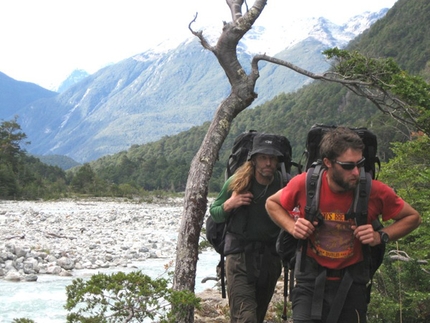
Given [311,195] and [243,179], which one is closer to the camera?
[311,195]

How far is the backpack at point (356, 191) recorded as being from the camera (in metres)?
3.30

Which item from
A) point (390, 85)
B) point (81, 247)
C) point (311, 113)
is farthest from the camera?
point (311, 113)

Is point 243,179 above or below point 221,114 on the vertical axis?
below

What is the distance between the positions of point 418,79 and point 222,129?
1.99 meters

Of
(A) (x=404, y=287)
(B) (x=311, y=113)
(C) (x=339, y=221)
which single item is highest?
(B) (x=311, y=113)

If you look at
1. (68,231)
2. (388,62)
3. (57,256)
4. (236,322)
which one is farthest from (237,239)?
(68,231)

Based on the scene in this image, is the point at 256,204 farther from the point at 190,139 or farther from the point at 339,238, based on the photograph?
the point at 190,139

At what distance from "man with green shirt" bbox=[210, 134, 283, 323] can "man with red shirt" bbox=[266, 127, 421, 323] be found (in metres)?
0.93

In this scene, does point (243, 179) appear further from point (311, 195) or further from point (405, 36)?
point (405, 36)

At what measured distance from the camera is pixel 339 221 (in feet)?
11.0

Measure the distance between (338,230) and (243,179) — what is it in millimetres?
1182

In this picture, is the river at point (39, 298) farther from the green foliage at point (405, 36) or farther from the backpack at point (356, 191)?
the green foliage at point (405, 36)

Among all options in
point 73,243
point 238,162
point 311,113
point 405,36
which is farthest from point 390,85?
point 311,113

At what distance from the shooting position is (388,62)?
576cm
